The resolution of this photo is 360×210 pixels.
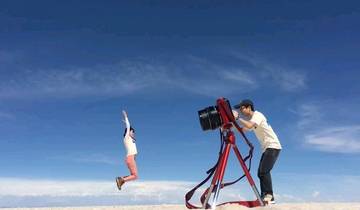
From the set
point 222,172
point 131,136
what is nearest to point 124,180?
point 131,136

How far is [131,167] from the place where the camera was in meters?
15.9

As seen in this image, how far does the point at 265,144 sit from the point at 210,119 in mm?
1798

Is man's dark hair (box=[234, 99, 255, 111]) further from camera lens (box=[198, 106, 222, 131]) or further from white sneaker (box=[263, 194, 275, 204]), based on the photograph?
white sneaker (box=[263, 194, 275, 204])

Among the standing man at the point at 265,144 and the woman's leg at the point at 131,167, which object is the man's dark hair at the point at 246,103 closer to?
the standing man at the point at 265,144

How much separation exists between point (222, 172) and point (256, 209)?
4.67 ft

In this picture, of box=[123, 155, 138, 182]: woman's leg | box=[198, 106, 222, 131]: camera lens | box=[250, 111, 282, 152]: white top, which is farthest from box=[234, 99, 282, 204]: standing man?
box=[123, 155, 138, 182]: woman's leg

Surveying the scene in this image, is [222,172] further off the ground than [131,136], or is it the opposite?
[131,136]

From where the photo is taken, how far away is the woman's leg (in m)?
15.7

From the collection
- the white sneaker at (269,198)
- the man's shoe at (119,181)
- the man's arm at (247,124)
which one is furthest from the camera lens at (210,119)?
the man's shoe at (119,181)

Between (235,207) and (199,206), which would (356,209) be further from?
(199,206)

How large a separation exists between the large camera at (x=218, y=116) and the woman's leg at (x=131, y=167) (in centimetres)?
417

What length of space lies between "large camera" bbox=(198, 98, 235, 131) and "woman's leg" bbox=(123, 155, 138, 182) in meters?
4.17

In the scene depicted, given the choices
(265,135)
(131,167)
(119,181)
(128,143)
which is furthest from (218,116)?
(119,181)

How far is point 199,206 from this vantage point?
42.1ft
